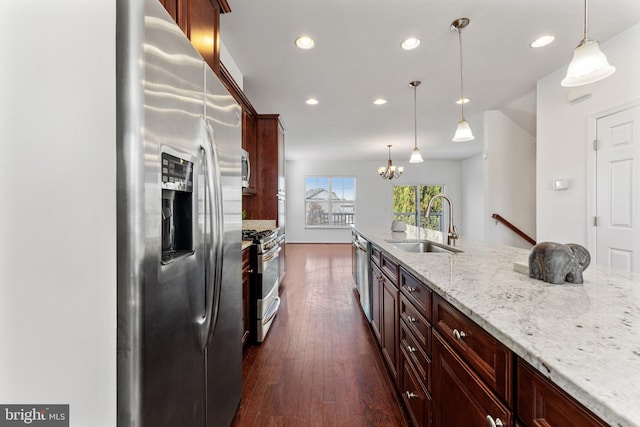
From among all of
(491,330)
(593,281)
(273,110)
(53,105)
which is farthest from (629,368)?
(273,110)

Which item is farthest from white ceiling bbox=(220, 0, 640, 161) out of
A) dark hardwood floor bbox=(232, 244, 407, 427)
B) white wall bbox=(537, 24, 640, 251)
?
dark hardwood floor bbox=(232, 244, 407, 427)

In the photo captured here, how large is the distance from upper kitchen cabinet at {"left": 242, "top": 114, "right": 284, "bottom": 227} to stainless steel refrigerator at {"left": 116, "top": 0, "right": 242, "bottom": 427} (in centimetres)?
277

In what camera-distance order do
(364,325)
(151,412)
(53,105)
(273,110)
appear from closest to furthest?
(53,105) → (151,412) → (364,325) → (273,110)

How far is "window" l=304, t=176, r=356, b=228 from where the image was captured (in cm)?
916

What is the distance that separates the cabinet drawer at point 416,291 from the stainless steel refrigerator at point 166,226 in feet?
2.85

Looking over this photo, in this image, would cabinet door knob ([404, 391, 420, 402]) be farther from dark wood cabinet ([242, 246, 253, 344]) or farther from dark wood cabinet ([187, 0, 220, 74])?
dark wood cabinet ([187, 0, 220, 74])

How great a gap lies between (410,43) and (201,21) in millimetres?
1866

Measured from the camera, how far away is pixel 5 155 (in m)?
0.60

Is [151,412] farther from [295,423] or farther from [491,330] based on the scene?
[295,423]

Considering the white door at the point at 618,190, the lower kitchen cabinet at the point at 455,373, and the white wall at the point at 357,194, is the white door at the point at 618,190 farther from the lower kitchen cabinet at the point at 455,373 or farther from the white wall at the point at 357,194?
the white wall at the point at 357,194

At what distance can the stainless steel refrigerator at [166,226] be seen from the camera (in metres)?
0.71

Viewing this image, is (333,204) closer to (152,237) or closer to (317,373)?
(317,373)

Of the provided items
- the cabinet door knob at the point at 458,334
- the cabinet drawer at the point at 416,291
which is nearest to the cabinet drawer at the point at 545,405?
the cabinet door knob at the point at 458,334

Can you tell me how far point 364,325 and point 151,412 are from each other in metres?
2.28
